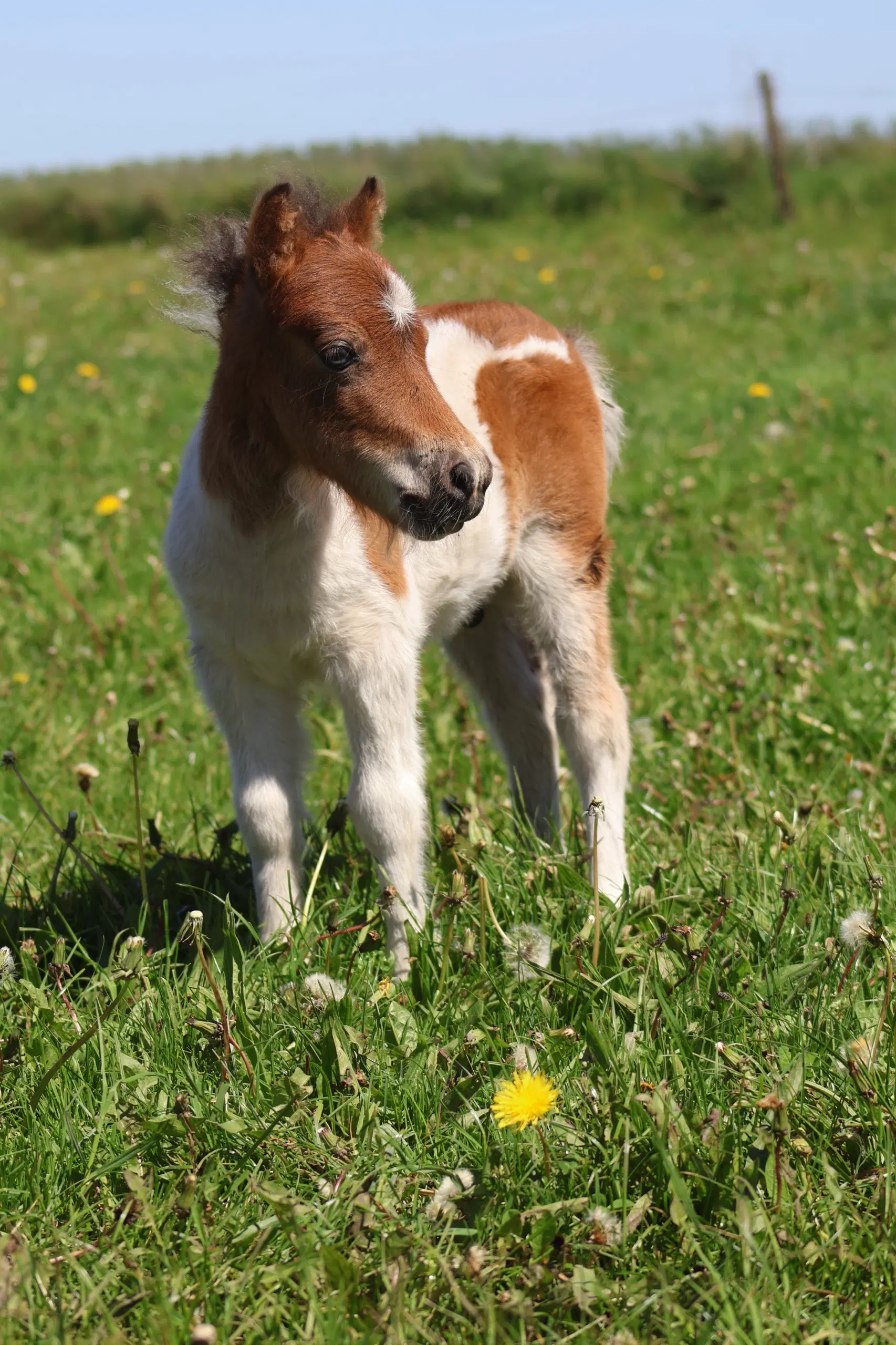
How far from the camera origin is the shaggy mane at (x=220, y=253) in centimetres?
285

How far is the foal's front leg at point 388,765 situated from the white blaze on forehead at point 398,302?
0.74 m

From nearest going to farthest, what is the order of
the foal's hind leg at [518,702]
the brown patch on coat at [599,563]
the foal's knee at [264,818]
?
1. the foal's knee at [264,818]
2. the brown patch on coat at [599,563]
3. the foal's hind leg at [518,702]

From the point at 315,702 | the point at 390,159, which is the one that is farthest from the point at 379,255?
the point at 390,159

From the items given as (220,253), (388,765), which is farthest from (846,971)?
(220,253)

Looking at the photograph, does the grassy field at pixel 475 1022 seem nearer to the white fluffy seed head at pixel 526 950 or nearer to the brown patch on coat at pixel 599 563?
the white fluffy seed head at pixel 526 950

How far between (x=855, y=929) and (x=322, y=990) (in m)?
1.05

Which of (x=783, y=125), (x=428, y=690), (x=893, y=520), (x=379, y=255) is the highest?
(x=783, y=125)

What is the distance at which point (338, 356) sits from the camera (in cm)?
267

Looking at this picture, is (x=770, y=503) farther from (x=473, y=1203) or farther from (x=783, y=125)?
(x=783, y=125)

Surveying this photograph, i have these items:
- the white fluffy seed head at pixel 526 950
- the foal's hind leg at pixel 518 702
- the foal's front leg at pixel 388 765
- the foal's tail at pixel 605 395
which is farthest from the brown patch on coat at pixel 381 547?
the foal's tail at pixel 605 395

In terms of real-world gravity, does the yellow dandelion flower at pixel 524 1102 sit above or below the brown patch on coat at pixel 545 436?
below

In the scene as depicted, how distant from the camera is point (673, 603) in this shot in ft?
17.4

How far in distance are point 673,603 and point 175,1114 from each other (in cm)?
343

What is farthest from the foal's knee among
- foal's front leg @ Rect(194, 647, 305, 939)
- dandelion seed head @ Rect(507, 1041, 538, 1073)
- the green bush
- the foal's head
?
the green bush
